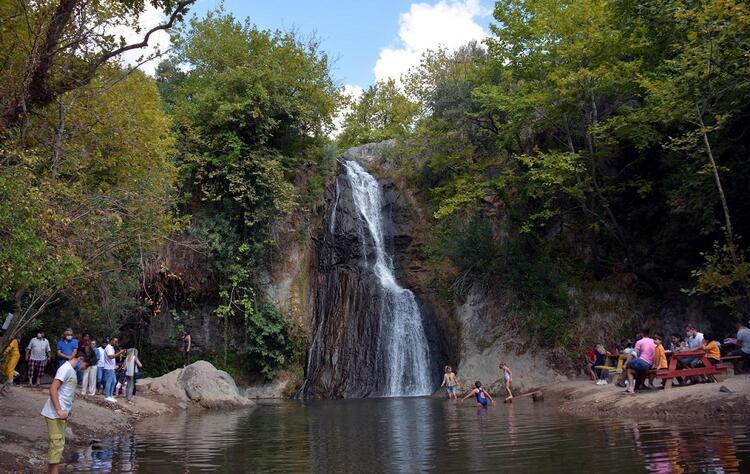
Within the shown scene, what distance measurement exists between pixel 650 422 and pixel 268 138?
897 inches

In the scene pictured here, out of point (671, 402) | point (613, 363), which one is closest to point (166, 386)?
point (613, 363)

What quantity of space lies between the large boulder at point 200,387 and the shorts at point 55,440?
12881 mm

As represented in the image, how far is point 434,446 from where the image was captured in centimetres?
992

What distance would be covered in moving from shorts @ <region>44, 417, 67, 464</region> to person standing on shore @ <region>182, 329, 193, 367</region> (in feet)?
58.0

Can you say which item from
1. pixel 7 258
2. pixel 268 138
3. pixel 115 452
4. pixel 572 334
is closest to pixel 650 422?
pixel 115 452

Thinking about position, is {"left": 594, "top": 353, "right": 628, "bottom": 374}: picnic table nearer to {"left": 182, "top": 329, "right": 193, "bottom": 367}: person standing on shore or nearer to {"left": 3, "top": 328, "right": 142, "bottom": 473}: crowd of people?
{"left": 3, "top": 328, "right": 142, "bottom": 473}: crowd of people

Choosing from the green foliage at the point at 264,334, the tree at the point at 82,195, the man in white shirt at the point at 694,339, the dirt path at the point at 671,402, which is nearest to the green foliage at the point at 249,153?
the green foliage at the point at 264,334

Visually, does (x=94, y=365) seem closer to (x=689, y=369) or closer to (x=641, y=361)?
(x=641, y=361)

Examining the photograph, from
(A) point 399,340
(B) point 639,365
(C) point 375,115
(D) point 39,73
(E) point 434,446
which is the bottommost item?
(E) point 434,446

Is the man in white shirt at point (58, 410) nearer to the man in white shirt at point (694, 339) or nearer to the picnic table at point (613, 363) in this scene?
the picnic table at point (613, 363)

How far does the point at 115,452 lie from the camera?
10.5 metres

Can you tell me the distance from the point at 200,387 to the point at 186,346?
4901 mm

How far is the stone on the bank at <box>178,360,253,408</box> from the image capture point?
2056 centimetres

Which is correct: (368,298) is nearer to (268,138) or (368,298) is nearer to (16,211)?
(268,138)
